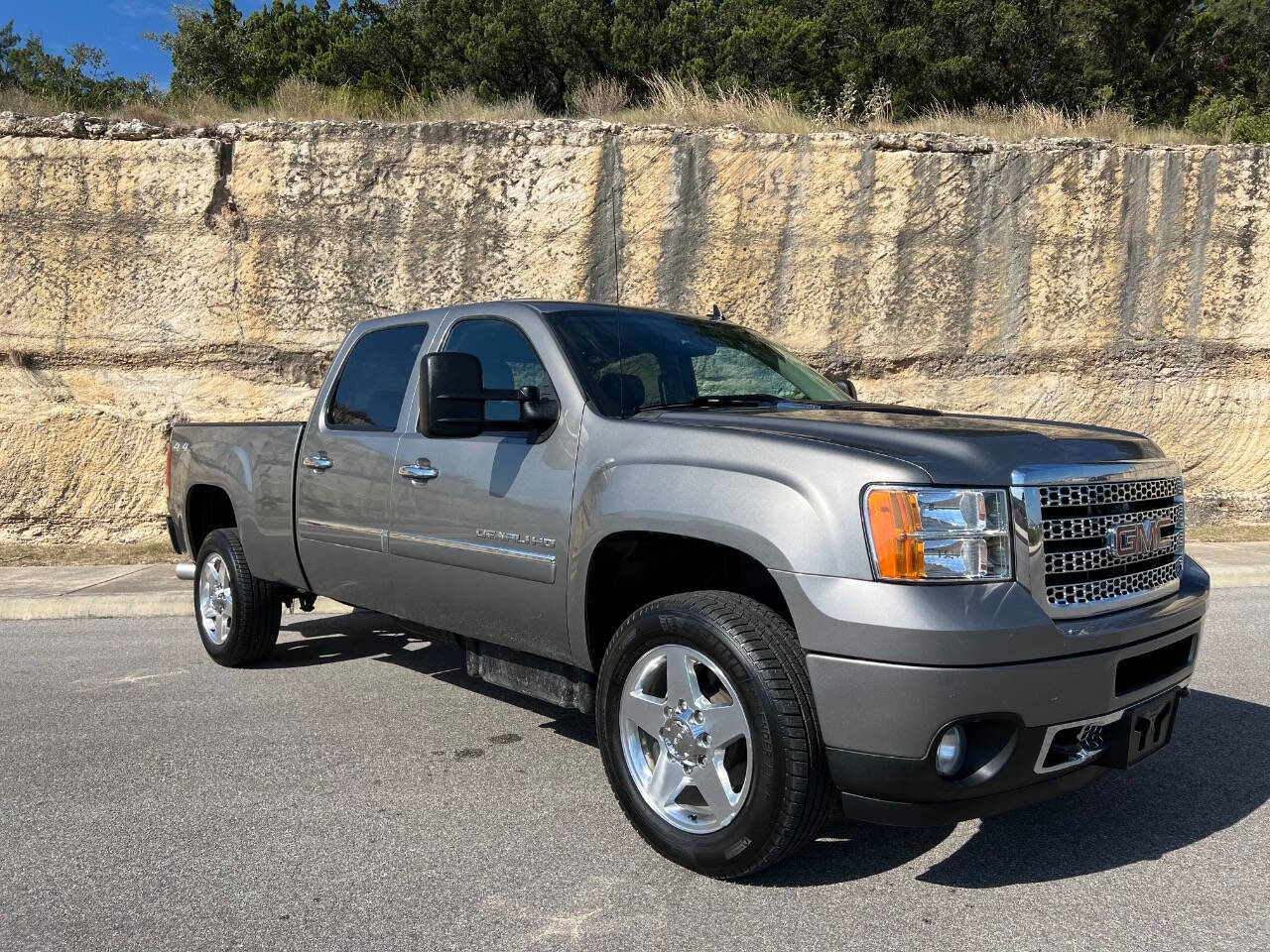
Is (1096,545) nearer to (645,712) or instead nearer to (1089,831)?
(1089,831)

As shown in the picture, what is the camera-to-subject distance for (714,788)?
3.25 m

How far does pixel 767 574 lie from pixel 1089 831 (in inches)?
56.1

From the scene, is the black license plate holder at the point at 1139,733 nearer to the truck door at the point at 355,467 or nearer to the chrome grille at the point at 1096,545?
the chrome grille at the point at 1096,545

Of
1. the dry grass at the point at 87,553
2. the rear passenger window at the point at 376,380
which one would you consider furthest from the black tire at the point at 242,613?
the dry grass at the point at 87,553

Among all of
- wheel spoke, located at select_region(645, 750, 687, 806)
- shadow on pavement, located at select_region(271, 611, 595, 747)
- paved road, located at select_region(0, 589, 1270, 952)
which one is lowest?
shadow on pavement, located at select_region(271, 611, 595, 747)

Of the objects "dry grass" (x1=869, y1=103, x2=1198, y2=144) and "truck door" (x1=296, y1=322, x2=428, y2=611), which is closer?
"truck door" (x1=296, y1=322, x2=428, y2=611)

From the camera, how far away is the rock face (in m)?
12.6

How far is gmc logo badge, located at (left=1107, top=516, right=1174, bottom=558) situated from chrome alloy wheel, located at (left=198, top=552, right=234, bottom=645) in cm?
472

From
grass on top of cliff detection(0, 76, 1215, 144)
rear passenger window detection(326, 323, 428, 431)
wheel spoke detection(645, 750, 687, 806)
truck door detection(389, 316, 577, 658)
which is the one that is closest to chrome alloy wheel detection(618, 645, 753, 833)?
wheel spoke detection(645, 750, 687, 806)

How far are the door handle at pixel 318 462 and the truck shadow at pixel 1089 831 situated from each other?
293 centimetres

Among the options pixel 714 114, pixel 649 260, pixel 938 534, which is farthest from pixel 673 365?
pixel 714 114

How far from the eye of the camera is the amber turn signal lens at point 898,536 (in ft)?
9.55

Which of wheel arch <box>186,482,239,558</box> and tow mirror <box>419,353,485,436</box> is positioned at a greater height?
tow mirror <box>419,353,485,436</box>

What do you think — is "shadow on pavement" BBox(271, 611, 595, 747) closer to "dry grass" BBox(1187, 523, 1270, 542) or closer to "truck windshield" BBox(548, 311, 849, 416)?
"truck windshield" BBox(548, 311, 849, 416)
